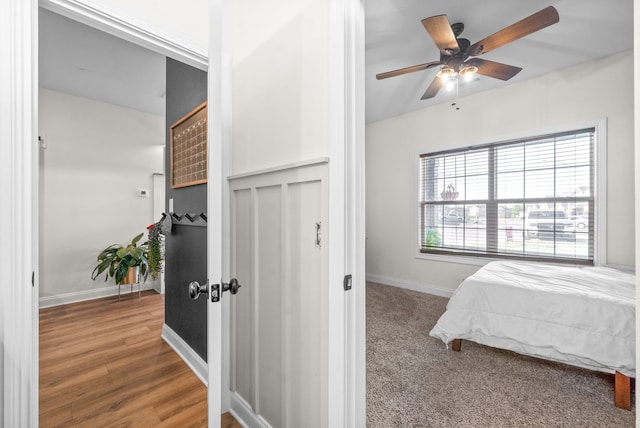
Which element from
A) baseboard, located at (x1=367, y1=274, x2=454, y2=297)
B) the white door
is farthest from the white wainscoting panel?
baseboard, located at (x1=367, y1=274, x2=454, y2=297)

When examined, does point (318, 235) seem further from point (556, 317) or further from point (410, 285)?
point (410, 285)

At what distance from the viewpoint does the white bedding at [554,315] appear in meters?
1.65

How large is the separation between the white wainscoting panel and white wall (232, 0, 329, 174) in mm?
124

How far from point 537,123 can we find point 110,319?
17.1ft

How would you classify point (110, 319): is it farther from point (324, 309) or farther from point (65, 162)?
point (324, 309)

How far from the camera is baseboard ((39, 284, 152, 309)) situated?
3.45 m

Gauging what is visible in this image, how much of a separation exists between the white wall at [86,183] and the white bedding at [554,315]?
169 inches

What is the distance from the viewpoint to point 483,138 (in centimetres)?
357

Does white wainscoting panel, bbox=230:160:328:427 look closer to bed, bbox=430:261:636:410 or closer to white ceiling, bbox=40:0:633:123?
bed, bbox=430:261:636:410

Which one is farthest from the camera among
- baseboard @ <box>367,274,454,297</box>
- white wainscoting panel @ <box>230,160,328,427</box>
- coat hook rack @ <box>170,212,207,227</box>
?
baseboard @ <box>367,274,454,297</box>

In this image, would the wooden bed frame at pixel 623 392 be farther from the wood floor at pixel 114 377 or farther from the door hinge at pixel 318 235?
the wood floor at pixel 114 377

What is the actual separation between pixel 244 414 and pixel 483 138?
12.5ft

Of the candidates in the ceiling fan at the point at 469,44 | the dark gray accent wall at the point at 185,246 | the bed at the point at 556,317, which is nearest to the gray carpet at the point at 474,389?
the bed at the point at 556,317

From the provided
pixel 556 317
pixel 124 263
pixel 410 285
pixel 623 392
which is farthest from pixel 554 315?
pixel 124 263
